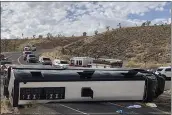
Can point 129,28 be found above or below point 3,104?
above

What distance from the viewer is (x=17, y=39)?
548ft

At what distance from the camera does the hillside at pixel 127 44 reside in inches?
3609

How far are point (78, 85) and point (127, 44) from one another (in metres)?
81.0

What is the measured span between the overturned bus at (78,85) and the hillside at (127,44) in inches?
2271

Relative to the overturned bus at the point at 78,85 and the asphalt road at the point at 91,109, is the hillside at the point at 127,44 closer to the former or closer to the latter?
the overturned bus at the point at 78,85

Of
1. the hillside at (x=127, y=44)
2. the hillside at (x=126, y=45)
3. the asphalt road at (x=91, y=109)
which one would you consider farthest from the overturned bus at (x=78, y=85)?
the hillside at (x=127, y=44)

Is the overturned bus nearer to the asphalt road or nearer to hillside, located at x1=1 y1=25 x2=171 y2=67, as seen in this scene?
the asphalt road

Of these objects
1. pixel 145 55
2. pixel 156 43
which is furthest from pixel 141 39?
pixel 145 55

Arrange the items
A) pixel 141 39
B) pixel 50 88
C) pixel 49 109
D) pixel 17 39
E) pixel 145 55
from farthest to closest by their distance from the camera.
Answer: pixel 17 39, pixel 141 39, pixel 145 55, pixel 50 88, pixel 49 109

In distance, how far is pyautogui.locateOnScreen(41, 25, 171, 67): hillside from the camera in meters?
91.7

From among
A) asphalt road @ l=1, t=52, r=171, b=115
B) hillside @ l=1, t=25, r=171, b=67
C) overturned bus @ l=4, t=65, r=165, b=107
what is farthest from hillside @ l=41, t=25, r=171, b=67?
asphalt road @ l=1, t=52, r=171, b=115

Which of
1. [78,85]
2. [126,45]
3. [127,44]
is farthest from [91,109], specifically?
[127,44]

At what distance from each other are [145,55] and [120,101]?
61132mm

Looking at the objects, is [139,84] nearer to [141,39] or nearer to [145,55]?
[145,55]
